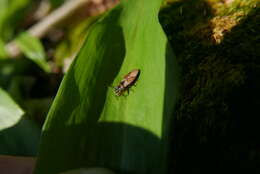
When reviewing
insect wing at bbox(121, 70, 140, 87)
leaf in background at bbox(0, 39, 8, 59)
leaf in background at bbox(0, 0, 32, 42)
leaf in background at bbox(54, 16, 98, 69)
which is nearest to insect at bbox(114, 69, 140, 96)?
insect wing at bbox(121, 70, 140, 87)

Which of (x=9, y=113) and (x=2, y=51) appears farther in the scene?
(x=2, y=51)

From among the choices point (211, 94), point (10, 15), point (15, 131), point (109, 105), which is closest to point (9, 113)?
point (15, 131)

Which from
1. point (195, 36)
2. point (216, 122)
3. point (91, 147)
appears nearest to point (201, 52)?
point (195, 36)

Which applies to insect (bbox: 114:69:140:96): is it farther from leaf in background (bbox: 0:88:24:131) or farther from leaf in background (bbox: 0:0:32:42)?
leaf in background (bbox: 0:0:32:42)

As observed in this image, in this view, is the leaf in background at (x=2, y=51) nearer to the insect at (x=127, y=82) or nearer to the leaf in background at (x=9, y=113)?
the leaf in background at (x=9, y=113)

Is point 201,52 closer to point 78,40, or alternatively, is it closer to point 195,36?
point 195,36

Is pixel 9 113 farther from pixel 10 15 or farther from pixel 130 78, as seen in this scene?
pixel 10 15
